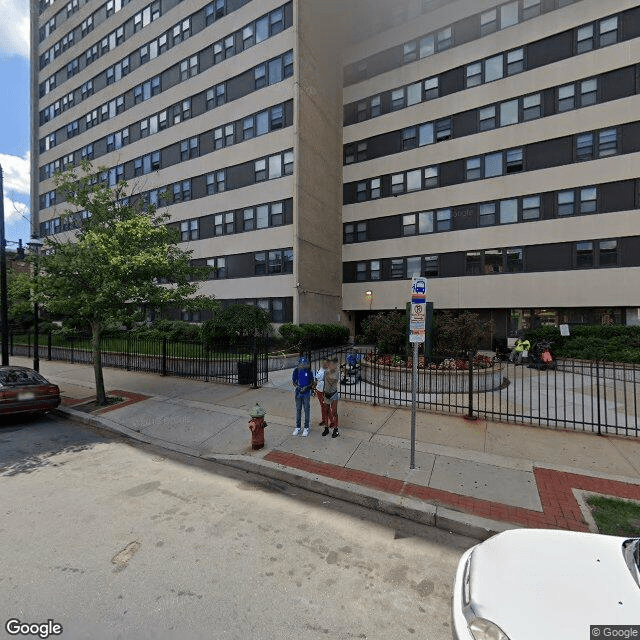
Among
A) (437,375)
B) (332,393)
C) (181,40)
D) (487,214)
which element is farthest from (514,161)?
(181,40)

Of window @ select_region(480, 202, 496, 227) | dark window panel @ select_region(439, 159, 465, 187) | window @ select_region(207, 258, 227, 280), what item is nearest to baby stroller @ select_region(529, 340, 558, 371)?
window @ select_region(480, 202, 496, 227)

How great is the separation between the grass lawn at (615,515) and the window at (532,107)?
2261 centimetres

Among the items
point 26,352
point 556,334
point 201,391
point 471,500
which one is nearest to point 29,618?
point 471,500

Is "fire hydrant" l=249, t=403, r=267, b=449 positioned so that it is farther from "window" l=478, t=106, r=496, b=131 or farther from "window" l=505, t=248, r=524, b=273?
"window" l=478, t=106, r=496, b=131

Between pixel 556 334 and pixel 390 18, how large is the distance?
2420cm

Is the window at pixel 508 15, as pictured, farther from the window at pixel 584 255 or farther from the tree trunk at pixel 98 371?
the tree trunk at pixel 98 371

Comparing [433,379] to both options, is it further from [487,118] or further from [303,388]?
[487,118]

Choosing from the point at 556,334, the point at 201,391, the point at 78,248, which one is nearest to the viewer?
the point at 78,248

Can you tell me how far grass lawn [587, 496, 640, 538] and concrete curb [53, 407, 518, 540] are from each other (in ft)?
3.48

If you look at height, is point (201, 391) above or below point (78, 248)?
below

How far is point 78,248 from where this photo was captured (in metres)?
9.54

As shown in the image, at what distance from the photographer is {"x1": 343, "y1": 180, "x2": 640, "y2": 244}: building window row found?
1903cm

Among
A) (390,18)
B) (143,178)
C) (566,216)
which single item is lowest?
(566,216)

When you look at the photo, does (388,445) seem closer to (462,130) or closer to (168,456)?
(168,456)
